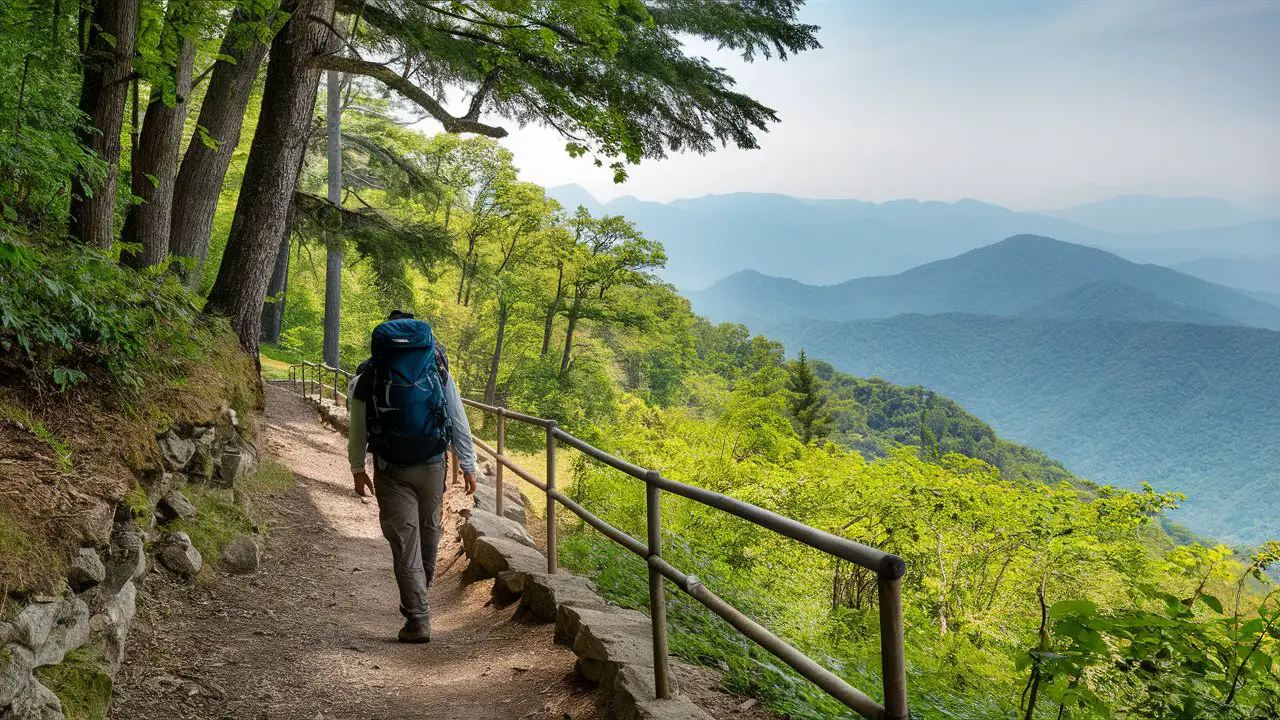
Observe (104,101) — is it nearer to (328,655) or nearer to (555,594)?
(328,655)

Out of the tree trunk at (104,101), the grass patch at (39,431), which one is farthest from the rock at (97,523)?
the tree trunk at (104,101)

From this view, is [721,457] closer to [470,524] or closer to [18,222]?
[470,524]

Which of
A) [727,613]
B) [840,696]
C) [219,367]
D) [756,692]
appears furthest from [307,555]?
[840,696]

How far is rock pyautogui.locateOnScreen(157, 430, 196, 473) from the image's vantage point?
4480 millimetres

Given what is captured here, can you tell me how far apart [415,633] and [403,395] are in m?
1.40

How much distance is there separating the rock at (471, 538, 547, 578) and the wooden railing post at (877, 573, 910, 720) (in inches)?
126

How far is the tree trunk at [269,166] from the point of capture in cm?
709

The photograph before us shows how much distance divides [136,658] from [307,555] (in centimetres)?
265

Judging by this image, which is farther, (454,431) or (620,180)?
(620,180)

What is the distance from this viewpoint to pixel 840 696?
181 centimetres

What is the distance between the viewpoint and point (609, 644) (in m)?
3.09

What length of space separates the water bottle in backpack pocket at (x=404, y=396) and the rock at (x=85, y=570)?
1271 millimetres

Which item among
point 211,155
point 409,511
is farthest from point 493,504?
point 211,155

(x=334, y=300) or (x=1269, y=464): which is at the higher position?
(x=334, y=300)
